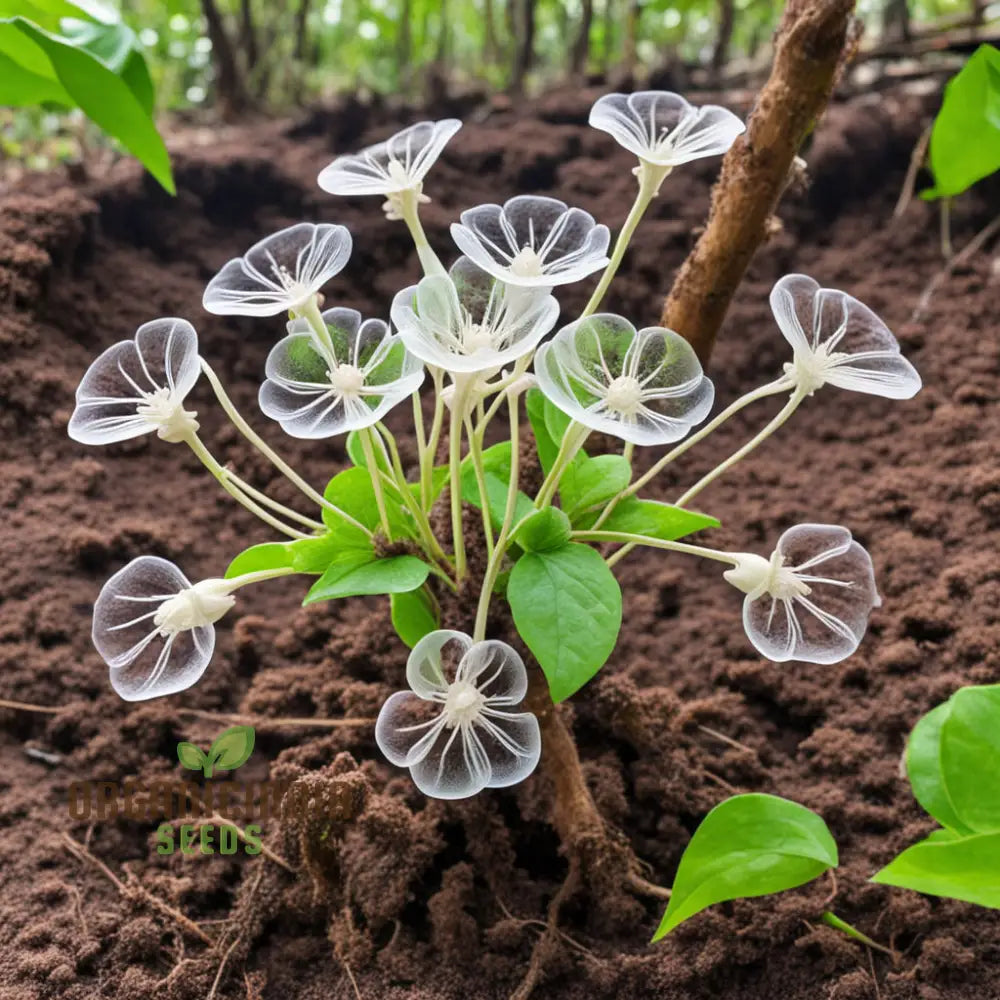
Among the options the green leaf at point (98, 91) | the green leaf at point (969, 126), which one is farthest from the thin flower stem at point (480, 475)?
the green leaf at point (969, 126)

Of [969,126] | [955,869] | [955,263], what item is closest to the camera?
[955,869]

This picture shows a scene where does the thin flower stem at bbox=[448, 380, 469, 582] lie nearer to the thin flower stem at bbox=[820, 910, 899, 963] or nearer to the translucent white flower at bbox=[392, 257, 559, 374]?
the translucent white flower at bbox=[392, 257, 559, 374]

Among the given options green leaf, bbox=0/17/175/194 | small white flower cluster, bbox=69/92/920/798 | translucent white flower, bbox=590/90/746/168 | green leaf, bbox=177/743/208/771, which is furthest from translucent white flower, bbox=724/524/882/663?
green leaf, bbox=0/17/175/194

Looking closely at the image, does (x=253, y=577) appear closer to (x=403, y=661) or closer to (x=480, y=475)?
(x=480, y=475)

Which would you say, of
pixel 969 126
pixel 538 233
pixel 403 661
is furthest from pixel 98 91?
pixel 969 126

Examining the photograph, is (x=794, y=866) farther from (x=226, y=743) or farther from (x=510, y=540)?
(x=226, y=743)

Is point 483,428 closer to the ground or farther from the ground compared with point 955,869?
farther from the ground

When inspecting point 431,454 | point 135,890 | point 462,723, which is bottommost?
point 135,890

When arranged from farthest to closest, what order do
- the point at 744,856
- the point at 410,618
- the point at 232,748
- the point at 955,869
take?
the point at 232,748, the point at 410,618, the point at 744,856, the point at 955,869
